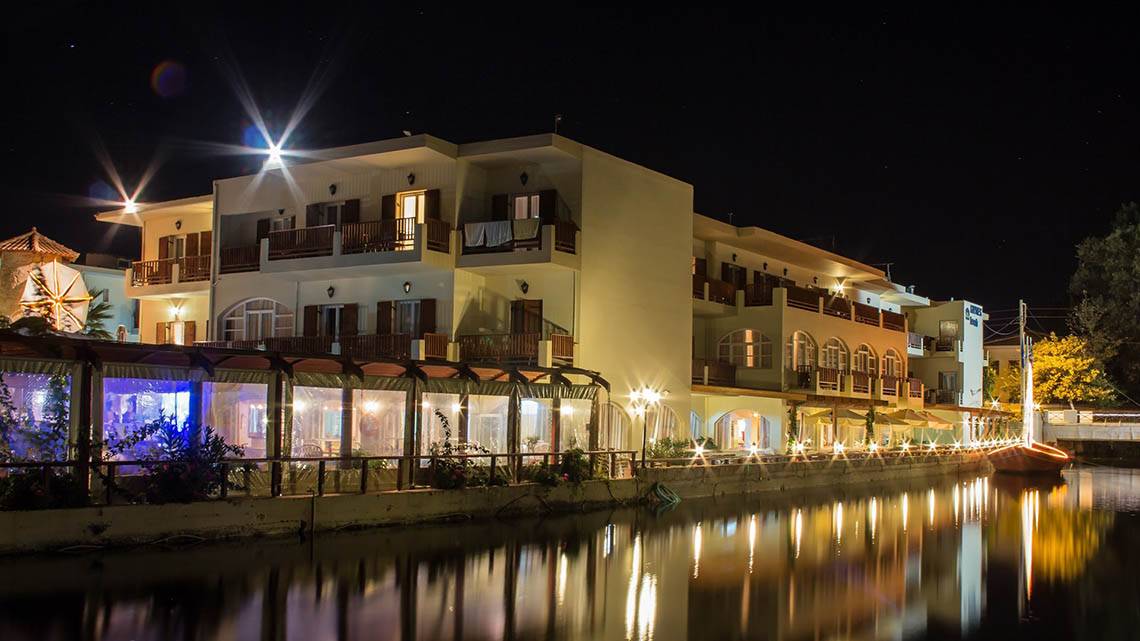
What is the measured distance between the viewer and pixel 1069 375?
7256 centimetres

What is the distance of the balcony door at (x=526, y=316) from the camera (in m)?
35.5

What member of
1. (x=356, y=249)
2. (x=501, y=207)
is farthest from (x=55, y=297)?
(x=501, y=207)

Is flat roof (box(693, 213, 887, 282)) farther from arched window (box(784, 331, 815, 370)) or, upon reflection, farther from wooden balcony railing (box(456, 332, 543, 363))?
wooden balcony railing (box(456, 332, 543, 363))

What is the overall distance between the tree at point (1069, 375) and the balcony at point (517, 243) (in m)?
49.0

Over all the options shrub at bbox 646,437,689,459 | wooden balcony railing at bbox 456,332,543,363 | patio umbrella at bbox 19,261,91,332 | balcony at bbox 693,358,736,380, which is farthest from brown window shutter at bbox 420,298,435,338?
balcony at bbox 693,358,736,380

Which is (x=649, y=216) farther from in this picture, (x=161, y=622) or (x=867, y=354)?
(x=161, y=622)

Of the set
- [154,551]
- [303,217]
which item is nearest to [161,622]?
[154,551]

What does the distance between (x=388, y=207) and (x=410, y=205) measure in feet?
2.30

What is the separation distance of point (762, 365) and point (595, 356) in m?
13.4

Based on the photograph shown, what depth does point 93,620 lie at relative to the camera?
13.7 meters

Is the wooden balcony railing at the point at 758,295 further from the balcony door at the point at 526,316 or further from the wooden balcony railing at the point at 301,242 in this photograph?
the wooden balcony railing at the point at 301,242

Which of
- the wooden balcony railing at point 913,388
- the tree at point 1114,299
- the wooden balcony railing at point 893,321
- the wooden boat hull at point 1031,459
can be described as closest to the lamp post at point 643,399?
the wooden balcony railing at point 893,321

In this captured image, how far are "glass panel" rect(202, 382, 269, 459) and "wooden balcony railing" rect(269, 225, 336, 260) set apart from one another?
11.3 meters

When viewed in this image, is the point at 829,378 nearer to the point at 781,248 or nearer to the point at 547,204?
the point at 781,248
